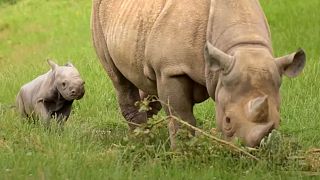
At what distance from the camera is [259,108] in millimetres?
5602

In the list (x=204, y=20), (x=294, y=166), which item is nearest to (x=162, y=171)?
(x=294, y=166)

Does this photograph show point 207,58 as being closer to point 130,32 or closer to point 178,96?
point 178,96

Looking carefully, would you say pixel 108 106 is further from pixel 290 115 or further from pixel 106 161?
pixel 106 161

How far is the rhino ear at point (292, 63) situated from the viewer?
19.8 ft

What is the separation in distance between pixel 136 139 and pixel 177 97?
499 millimetres

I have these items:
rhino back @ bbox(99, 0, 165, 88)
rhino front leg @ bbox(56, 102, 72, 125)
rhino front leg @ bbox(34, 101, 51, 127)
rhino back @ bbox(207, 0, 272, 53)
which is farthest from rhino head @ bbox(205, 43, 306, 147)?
rhino front leg @ bbox(56, 102, 72, 125)

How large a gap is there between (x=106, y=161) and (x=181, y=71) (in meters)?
1.00

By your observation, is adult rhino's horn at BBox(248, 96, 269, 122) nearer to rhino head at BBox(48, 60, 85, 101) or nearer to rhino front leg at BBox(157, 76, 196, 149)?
rhino front leg at BBox(157, 76, 196, 149)

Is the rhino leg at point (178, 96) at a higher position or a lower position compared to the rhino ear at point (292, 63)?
lower

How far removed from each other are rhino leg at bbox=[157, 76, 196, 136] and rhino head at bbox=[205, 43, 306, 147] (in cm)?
64

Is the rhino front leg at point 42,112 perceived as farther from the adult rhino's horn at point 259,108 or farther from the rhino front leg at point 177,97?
the adult rhino's horn at point 259,108

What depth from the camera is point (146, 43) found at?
7.07m

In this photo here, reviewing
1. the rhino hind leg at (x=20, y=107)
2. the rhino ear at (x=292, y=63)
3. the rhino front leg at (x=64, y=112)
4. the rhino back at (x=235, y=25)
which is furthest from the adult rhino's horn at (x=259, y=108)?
the rhino hind leg at (x=20, y=107)

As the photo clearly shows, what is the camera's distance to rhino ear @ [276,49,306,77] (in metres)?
6.04
